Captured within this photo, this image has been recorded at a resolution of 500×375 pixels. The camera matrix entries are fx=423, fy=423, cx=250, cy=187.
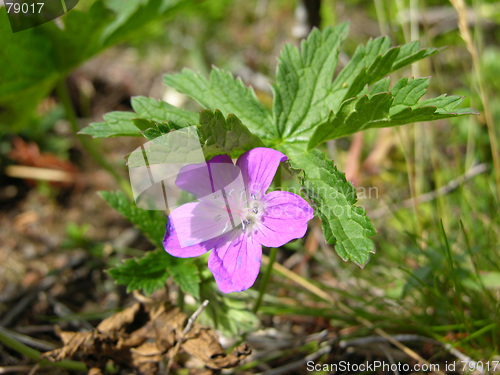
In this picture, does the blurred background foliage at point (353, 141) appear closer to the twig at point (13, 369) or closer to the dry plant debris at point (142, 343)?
the dry plant debris at point (142, 343)

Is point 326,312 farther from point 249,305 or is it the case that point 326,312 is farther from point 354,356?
point 249,305

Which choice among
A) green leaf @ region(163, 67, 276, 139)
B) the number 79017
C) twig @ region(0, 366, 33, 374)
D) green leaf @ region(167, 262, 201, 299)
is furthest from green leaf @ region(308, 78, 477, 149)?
twig @ region(0, 366, 33, 374)

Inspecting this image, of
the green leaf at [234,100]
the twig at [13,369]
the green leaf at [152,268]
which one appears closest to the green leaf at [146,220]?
the green leaf at [152,268]

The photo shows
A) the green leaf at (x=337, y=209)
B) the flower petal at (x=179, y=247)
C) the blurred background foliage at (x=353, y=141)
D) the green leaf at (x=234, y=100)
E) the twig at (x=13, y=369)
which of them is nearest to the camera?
the green leaf at (x=337, y=209)

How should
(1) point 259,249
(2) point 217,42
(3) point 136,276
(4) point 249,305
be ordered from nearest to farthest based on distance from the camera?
A: (1) point 259,249 < (3) point 136,276 < (4) point 249,305 < (2) point 217,42

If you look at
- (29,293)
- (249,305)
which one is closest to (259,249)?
(249,305)

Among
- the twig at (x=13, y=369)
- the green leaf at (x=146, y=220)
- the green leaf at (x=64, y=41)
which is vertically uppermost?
the green leaf at (x=64, y=41)
